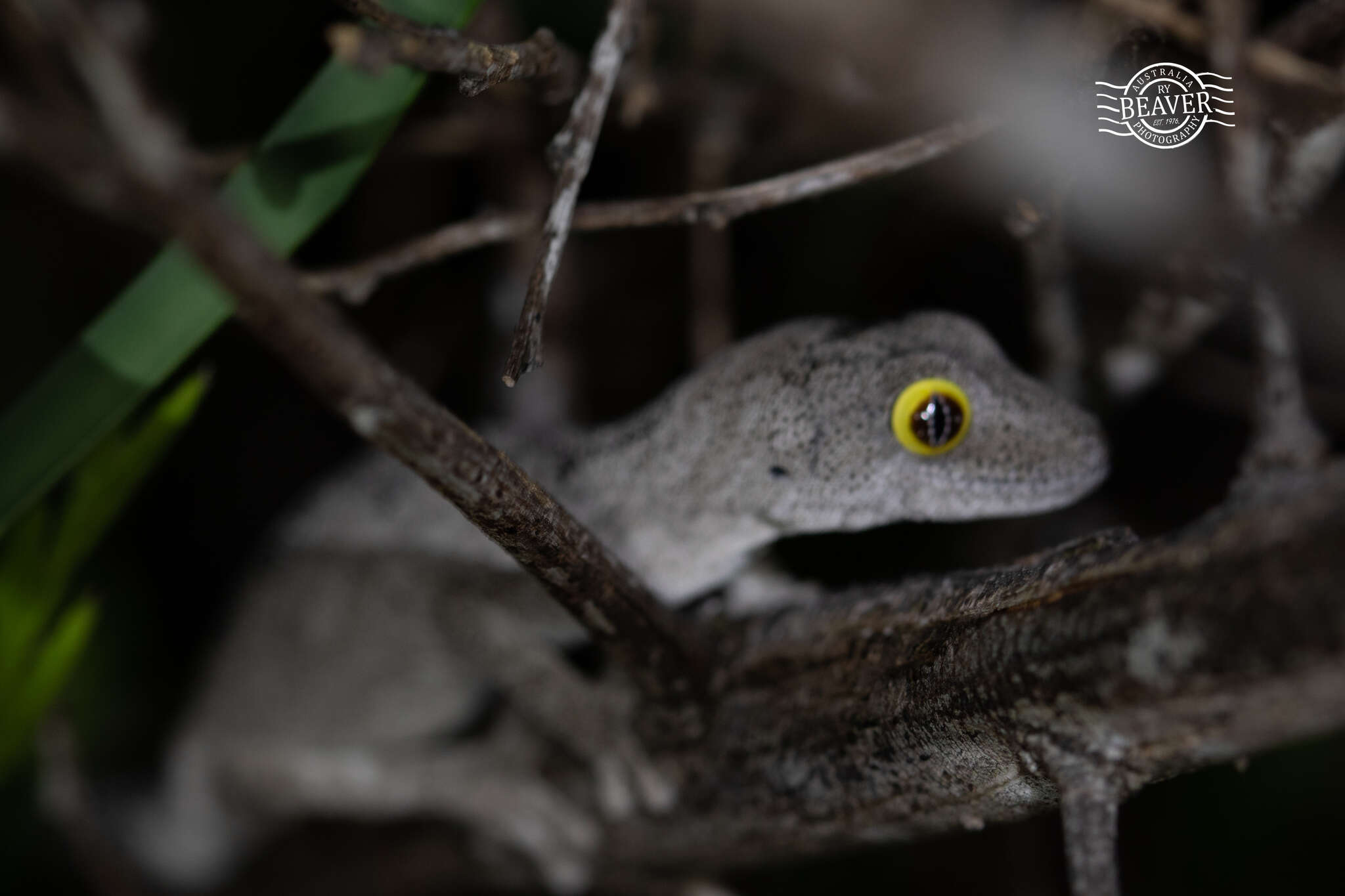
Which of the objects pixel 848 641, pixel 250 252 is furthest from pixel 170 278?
pixel 848 641

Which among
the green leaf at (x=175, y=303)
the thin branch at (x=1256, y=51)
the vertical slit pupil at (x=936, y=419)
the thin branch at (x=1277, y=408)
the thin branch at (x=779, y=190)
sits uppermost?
the green leaf at (x=175, y=303)

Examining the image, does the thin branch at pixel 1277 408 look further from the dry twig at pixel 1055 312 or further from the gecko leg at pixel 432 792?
the gecko leg at pixel 432 792

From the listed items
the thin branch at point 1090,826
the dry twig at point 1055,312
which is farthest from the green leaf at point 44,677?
the dry twig at point 1055,312

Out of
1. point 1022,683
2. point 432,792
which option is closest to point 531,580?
point 432,792

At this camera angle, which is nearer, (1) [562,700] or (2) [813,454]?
(2) [813,454]

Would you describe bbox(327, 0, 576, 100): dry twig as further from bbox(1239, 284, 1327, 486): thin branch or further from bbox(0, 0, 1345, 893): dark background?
bbox(1239, 284, 1327, 486): thin branch

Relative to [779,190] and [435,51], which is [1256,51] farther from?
[435,51]
